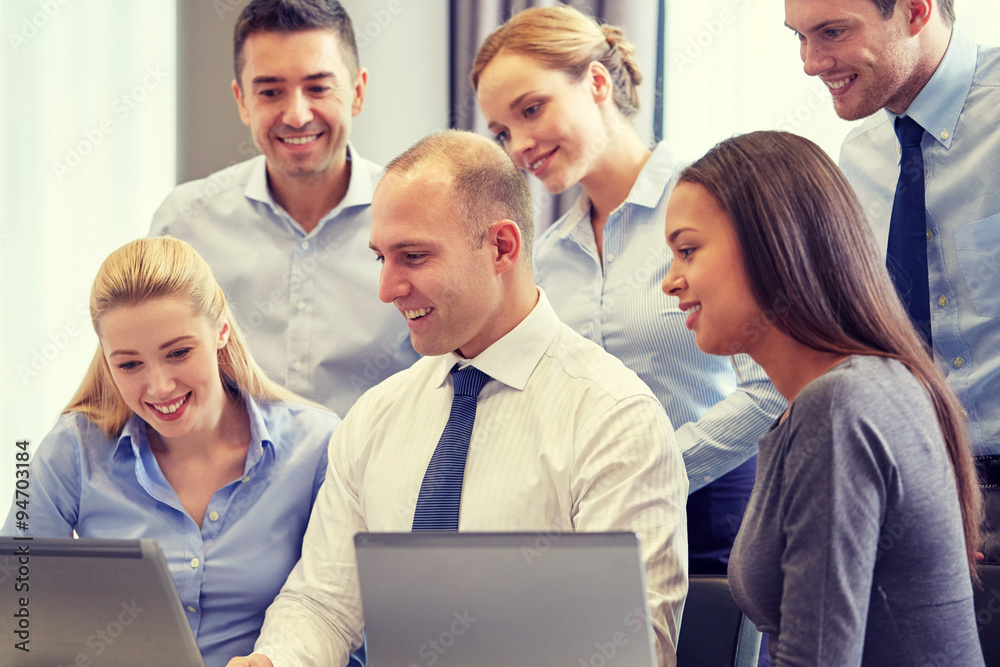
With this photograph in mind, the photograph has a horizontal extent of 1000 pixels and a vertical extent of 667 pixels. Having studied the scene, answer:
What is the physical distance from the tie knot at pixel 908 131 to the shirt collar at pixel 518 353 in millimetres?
793

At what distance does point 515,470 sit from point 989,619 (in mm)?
737

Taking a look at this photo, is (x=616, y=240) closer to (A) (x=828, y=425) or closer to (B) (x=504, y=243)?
(B) (x=504, y=243)

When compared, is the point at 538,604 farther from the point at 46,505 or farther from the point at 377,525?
the point at 46,505

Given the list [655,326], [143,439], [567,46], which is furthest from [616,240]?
[143,439]

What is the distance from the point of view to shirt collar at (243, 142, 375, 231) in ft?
7.68

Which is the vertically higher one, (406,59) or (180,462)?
(406,59)

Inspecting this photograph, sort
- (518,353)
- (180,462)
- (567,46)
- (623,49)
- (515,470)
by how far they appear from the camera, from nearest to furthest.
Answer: (515,470) < (518,353) < (180,462) < (567,46) < (623,49)

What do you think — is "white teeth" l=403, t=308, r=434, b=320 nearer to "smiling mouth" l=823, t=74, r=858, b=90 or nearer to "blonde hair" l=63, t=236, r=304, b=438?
"blonde hair" l=63, t=236, r=304, b=438

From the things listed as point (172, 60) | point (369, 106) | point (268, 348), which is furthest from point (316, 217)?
point (172, 60)

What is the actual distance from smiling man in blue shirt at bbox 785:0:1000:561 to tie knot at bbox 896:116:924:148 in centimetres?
1

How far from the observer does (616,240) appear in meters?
2.14

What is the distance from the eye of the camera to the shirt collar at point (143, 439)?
188 centimetres

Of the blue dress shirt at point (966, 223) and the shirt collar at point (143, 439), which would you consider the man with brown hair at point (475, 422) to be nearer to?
the shirt collar at point (143, 439)

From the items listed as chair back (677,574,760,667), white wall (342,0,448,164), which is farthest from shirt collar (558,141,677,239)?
white wall (342,0,448,164)
